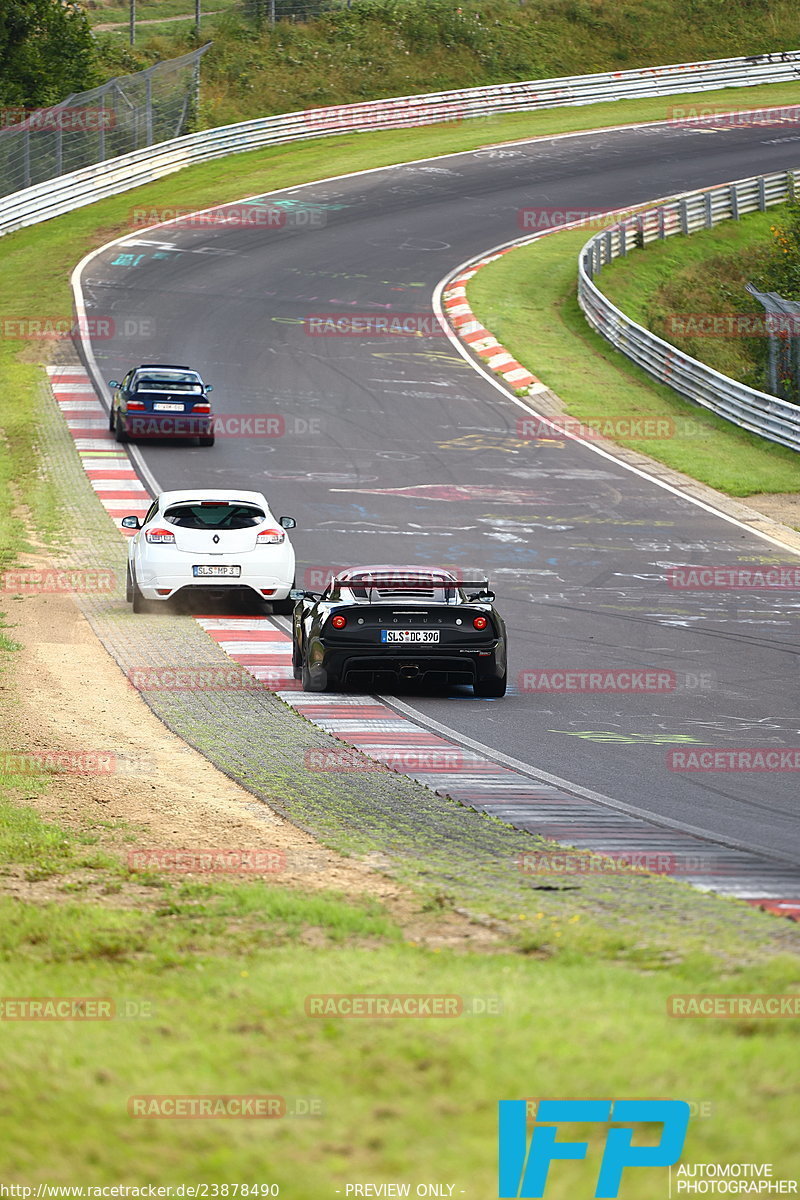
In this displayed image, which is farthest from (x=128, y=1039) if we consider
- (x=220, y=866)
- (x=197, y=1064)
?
(x=220, y=866)

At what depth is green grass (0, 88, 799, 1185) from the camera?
13.8ft

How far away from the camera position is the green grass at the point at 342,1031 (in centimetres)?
420

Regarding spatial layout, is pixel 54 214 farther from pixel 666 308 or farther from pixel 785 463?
pixel 785 463

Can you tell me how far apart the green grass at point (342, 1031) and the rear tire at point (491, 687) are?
6.37 m

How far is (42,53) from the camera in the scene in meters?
56.3

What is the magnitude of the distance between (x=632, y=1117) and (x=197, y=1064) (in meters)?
1.44

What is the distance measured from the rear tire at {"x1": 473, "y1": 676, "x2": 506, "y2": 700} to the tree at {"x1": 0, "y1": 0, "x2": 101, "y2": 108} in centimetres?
4642
